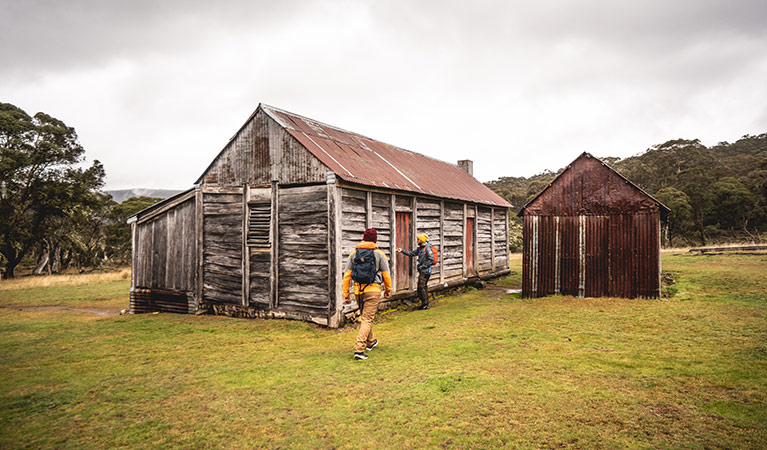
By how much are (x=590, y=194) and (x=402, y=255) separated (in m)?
6.05

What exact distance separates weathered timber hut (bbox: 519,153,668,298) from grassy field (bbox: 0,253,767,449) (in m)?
1.31

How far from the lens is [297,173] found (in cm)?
1061

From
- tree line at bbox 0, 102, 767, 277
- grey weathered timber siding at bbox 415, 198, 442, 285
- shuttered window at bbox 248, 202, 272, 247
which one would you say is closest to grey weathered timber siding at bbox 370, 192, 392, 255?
grey weathered timber siding at bbox 415, 198, 442, 285

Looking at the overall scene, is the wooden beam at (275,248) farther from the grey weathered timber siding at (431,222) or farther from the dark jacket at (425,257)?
the grey weathered timber siding at (431,222)

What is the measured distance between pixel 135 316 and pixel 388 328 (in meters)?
8.02

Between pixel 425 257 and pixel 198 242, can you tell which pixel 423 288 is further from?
pixel 198 242

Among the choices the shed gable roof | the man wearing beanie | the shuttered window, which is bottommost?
the man wearing beanie

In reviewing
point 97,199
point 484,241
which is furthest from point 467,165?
point 97,199

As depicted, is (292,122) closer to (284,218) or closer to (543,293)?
(284,218)

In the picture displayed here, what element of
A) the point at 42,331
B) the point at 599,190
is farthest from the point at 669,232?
the point at 42,331

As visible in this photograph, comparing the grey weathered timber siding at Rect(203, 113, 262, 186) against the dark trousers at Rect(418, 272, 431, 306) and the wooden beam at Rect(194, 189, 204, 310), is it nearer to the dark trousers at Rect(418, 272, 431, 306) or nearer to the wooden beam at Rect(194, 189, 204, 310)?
the wooden beam at Rect(194, 189, 204, 310)

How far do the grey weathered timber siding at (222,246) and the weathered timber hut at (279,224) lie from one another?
1.2 inches

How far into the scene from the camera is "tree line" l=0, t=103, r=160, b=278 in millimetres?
24422

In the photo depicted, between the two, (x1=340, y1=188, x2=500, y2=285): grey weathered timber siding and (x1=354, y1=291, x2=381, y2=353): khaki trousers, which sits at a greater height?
(x1=340, y1=188, x2=500, y2=285): grey weathered timber siding
